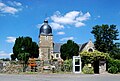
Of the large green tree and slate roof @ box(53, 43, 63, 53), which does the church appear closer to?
slate roof @ box(53, 43, 63, 53)

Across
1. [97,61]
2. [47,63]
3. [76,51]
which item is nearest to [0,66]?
[47,63]

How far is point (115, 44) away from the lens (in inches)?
3406

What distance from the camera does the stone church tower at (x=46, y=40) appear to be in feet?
302

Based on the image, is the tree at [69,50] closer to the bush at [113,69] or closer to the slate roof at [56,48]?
the slate roof at [56,48]

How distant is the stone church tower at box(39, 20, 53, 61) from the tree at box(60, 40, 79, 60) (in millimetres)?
7047

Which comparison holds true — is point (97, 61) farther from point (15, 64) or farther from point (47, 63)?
point (15, 64)

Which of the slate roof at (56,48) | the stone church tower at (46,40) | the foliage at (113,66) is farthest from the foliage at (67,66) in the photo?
the slate roof at (56,48)

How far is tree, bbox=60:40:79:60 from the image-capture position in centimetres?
8406

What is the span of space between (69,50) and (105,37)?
12461 mm

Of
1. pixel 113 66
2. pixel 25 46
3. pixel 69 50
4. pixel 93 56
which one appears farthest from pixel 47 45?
pixel 113 66

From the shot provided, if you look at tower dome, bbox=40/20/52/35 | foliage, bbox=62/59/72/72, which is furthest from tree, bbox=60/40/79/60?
foliage, bbox=62/59/72/72

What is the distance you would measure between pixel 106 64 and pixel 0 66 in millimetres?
12729

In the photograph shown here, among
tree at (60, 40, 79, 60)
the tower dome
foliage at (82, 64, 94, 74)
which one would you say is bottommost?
foliage at (82, 64, 94, 74)

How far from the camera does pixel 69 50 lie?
83438 mm
